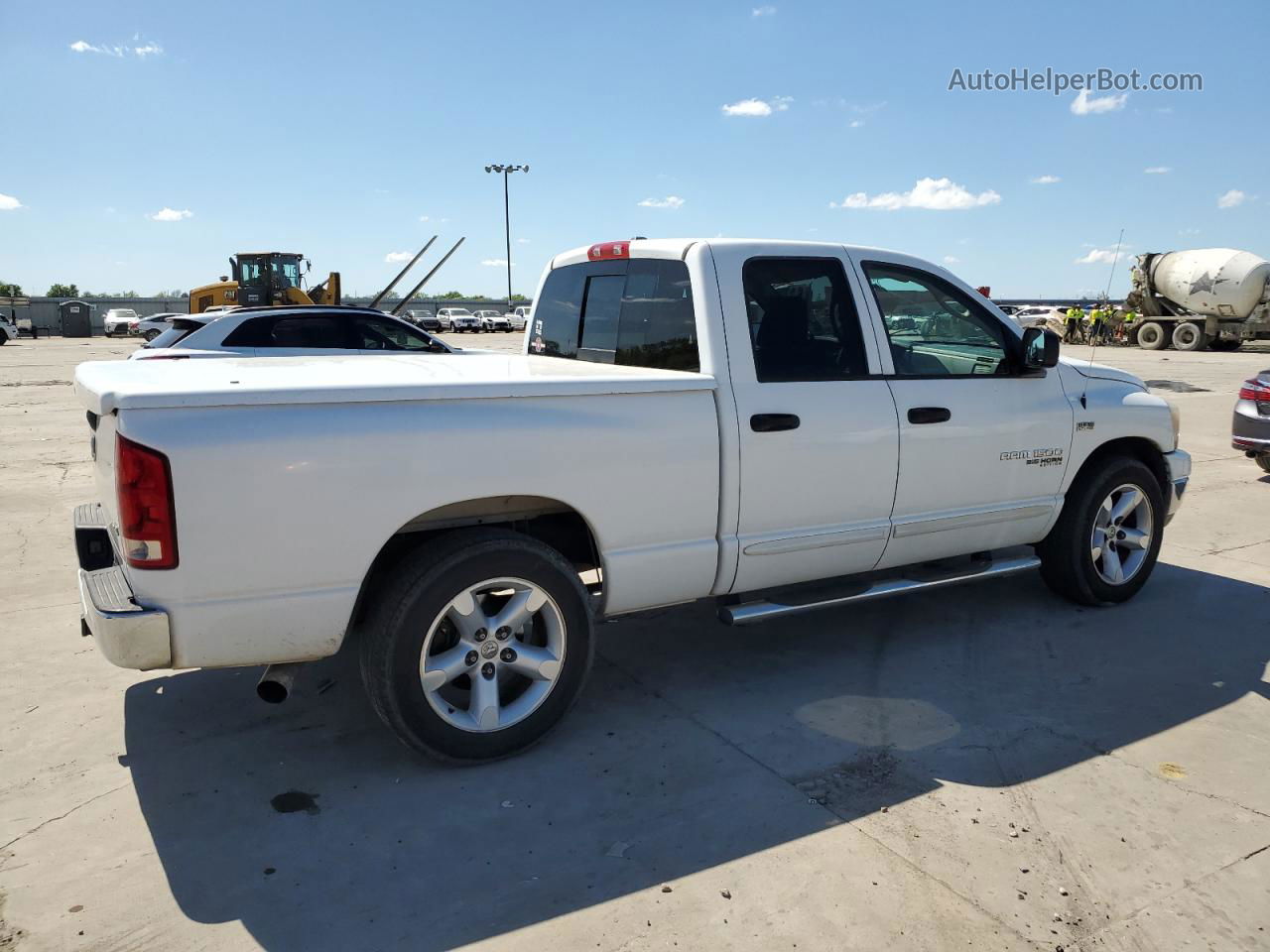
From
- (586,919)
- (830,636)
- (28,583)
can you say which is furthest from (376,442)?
(28,583)

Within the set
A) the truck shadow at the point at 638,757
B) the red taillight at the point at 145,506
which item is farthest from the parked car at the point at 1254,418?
the red taillight at the point at 145,506

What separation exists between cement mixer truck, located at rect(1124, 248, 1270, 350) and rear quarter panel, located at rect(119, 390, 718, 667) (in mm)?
33152

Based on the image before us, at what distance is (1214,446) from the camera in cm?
1145

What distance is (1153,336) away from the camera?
33062 millimetres

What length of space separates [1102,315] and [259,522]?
3723cm

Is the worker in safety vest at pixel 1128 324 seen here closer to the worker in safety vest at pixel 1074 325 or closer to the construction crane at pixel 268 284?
the worker in safety vest at pixel 1074 325

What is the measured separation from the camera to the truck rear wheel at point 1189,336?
31.6 m

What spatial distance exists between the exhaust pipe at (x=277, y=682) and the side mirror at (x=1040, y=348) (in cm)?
370

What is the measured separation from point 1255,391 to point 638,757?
820 centimetres

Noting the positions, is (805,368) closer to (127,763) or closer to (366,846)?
(366,846)

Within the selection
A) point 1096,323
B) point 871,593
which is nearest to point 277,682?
point 871,593

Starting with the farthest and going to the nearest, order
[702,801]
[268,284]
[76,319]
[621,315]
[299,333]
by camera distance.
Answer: [76,319] < [268,284] < [299,333] < [621,315] < [702,801]

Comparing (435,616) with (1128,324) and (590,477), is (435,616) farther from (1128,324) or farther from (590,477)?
(1128,324)

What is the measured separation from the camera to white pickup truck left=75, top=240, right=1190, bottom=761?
2969 mm
